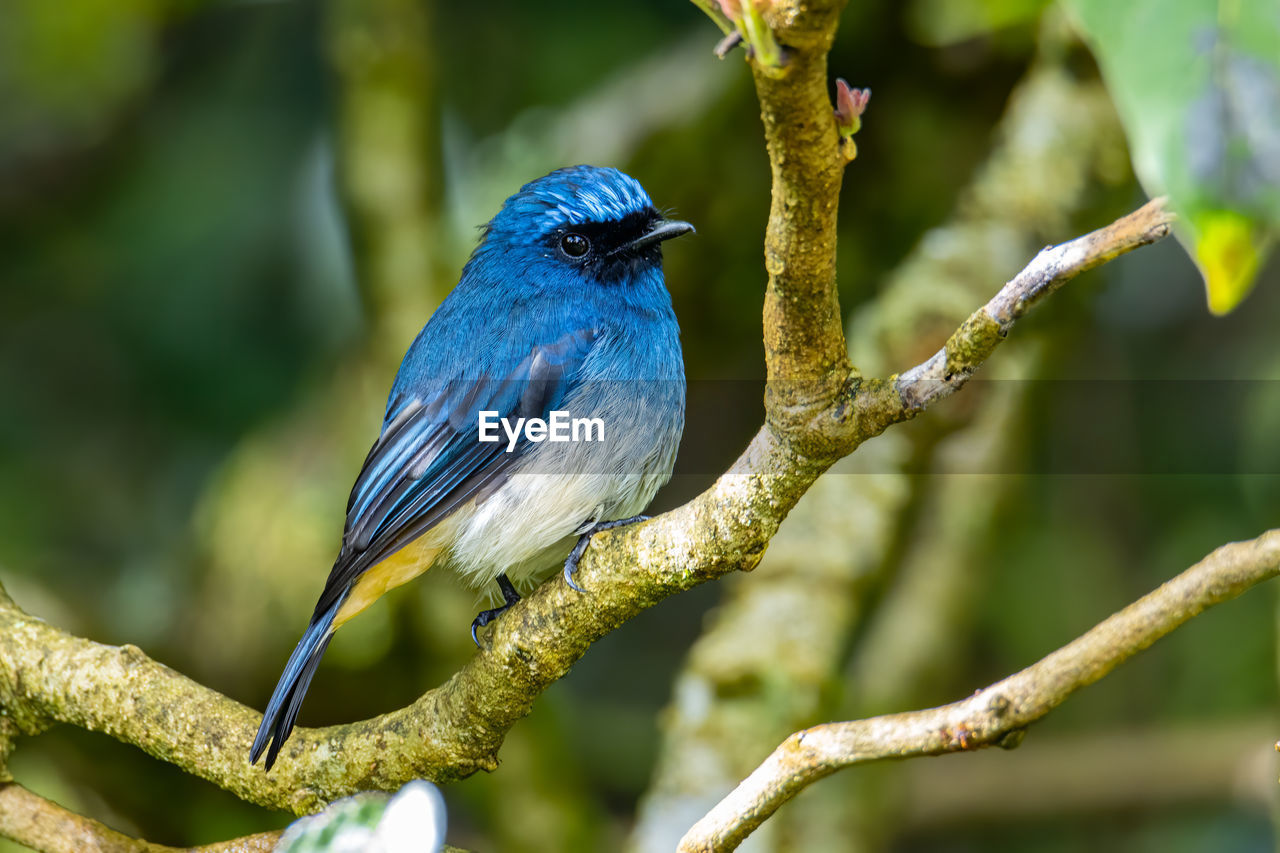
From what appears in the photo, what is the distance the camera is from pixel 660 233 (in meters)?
A: 2.66

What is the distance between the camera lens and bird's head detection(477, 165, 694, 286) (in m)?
2.74

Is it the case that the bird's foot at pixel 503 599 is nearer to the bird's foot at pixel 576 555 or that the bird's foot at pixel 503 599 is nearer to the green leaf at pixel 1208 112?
the bird's foot at pixel 576 555

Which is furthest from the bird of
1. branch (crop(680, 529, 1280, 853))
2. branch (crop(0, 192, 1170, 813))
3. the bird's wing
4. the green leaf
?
the green leaf

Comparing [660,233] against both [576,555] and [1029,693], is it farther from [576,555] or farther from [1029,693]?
[1029,693]

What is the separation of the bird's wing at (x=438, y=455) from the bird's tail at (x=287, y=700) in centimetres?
9

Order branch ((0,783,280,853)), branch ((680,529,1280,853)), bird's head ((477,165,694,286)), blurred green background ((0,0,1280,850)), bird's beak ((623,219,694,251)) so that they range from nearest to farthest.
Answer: branch ((680,529,1280,853)) < branch ((0,783,280,853)) < bird's beak ((623,219,694,251)) < bird's head ((477,165,694,286)) < blurred green background ((0,0,1280,850))

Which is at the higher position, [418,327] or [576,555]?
[418,327]

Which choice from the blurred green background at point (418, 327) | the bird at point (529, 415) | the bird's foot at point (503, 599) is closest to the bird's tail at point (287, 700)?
the bird at point (529, 415)

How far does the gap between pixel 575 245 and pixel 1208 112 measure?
1.78 meters

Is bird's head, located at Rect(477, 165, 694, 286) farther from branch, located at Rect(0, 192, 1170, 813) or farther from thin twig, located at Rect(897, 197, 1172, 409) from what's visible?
thin twig, located at Rect(897, 197, 1172, 409)

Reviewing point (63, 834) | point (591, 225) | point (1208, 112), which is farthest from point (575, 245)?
point (1208, 112)

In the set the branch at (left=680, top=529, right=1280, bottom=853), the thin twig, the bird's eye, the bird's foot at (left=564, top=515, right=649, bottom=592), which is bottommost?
the branch at (left=680, top=529, right=1280, bottom=853)

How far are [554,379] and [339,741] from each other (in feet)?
2.86

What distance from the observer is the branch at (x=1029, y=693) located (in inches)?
52.0
